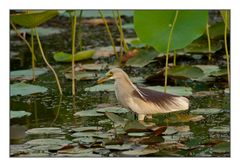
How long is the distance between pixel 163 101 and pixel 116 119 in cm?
Result: 37

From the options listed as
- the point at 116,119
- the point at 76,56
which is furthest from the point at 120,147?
the point at 76,56

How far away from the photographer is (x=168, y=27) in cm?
613

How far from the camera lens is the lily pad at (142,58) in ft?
23.1

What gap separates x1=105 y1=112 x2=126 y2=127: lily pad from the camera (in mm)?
5444

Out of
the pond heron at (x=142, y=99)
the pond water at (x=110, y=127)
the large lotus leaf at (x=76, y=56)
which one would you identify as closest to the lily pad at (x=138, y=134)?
the pond water at (x=110, y=127)

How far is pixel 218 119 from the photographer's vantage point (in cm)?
553

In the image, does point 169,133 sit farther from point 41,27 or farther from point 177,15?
point 41,27

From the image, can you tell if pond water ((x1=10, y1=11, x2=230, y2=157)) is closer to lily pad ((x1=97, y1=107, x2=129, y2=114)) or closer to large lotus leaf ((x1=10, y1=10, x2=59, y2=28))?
lily pad ((x1=97, y1=107, x2=129, y2=114))

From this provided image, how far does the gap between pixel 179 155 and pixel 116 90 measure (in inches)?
36.8

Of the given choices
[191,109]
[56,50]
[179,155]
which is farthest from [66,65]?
[179,155]

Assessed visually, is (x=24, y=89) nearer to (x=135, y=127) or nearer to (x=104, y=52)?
(x=135, y=127)

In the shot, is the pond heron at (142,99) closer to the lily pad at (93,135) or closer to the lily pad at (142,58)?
the lily pad at (93,135)

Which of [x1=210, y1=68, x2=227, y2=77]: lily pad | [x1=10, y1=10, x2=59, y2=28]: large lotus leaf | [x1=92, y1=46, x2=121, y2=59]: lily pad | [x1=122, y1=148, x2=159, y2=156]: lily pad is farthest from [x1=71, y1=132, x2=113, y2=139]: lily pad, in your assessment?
[x1=92, y1=46, x2=121, y2=59]: lily pad

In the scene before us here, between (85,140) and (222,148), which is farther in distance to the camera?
(85,140)
